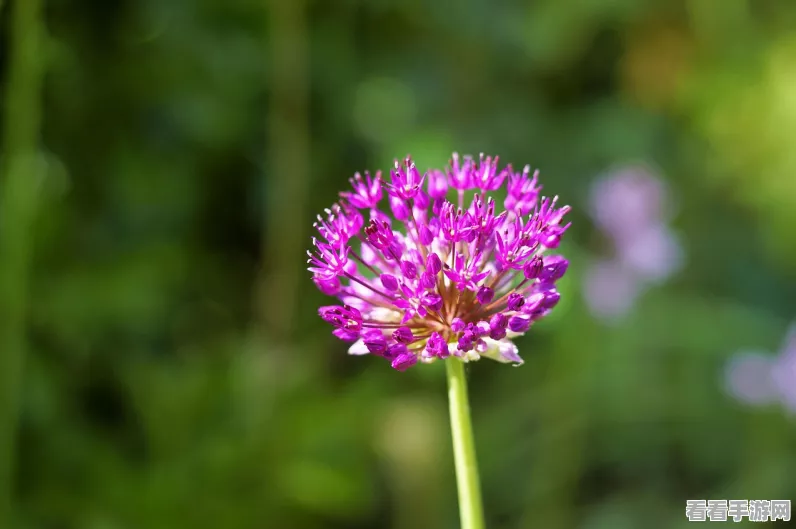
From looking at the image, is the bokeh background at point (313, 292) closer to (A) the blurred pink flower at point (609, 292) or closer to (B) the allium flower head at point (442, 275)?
(A) the blurred pink flower at point (609, 292)

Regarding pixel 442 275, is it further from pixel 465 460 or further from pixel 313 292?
pixel 313 292

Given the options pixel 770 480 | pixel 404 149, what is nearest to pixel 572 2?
pixel 404 149

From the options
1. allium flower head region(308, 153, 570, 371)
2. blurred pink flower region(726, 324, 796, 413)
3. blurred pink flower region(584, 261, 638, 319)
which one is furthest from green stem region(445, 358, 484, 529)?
blurred pink flower region(726, 324, 796, 413)

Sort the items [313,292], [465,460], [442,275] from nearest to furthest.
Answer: [465,460]
[442,275]
[313,292]

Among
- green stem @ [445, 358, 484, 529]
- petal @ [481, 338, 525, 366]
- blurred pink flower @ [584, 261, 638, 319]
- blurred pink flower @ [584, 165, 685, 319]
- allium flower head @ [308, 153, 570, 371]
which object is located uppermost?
blurred pink flower @ [584, 165, 685, 319]

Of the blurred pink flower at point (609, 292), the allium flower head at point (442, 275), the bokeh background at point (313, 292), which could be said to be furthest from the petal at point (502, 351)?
the blurred pink flower at point (609, 292)

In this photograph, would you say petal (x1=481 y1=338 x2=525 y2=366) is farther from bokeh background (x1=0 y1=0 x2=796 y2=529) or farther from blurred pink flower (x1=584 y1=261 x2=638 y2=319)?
blurred pink flower (x1=584 y1=261 x2=638 y2=319)

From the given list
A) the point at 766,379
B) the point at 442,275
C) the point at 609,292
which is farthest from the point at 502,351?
the point at 766,379
